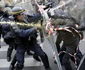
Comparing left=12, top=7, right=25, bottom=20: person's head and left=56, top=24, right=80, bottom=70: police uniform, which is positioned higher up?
left=12, top=7, right=25, bottom=20: person's head

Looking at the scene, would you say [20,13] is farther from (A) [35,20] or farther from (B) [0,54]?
(B) [0,54]

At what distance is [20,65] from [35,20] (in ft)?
3.18

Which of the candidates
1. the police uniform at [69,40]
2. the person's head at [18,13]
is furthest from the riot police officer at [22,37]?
the police uniform at [69,40]

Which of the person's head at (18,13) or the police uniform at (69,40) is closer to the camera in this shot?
the police uniform at (69,40)

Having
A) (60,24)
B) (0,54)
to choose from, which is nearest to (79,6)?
(60,24)

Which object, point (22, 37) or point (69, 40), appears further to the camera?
point (22, 37)

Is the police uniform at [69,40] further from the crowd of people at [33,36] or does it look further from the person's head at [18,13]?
the person's head at [18,13]

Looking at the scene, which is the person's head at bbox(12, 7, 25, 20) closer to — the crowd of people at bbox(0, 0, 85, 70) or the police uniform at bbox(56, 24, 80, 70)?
the crowd of people at bbox(0, 0, 85, 70)

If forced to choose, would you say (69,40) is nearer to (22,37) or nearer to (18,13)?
(22,37)

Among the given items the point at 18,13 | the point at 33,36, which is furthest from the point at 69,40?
the point at 18,13

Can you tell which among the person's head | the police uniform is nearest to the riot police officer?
the person's head

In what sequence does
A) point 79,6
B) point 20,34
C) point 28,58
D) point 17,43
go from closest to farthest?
point 79,6 < point 20,34 < point 17,43 < point 28,58

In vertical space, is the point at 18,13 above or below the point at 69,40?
above

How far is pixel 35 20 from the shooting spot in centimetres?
467
